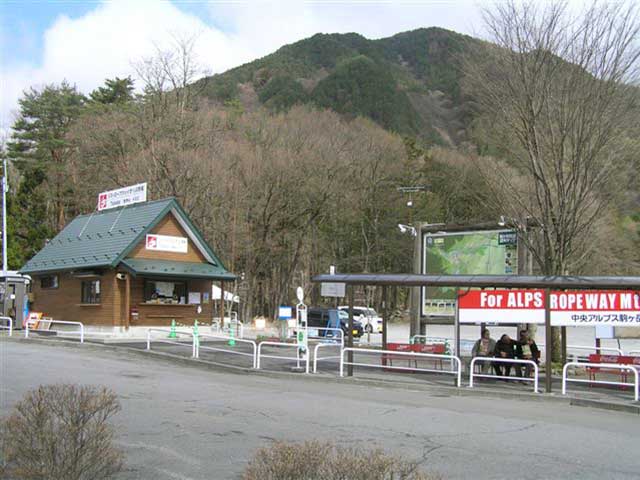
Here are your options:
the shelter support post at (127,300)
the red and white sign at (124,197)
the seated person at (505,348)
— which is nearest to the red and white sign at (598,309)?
the seated person at (505,348)

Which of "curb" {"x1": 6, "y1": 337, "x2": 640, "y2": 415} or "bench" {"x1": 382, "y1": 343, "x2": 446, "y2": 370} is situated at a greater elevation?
"bench" {"x1": 382, "y1": 343, "x2": 446, "y2": 370}

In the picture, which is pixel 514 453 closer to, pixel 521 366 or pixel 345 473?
pixel 345 473

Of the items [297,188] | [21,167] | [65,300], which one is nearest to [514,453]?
[65,300]

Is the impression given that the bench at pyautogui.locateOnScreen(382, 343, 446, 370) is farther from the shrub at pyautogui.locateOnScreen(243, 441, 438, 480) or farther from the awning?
the shrub at pyautogui.locateOnScreen(243, 441, 438, 480)

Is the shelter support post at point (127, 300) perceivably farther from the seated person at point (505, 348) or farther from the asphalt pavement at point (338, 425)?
the seated person at point (505, 348)

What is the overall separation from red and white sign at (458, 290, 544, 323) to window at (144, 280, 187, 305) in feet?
56.8

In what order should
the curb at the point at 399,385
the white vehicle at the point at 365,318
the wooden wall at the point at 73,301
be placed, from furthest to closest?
the white vehicle at the point at 365,318 < the wooden wall at the point at 73,301 < the curb at the point at 399,385

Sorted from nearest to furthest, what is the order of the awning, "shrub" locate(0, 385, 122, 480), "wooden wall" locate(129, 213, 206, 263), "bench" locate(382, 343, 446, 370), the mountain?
"shrub" locate(0, 385, 122, 480), "bench" locate(382, 343, 446, 370), the awning, "wooden wall" locate(129, 213, 206, 263), the mountain

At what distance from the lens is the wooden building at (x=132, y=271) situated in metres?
29.6

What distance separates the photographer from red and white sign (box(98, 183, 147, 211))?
32.7 metres

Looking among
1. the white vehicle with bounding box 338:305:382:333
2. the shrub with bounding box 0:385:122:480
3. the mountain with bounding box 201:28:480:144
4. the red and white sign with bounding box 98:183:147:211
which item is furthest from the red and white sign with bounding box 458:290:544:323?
the mountain with bounding box 201:28:480:144

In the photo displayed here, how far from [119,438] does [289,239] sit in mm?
44104

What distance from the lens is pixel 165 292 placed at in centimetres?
3133

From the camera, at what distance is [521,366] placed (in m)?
17.9
